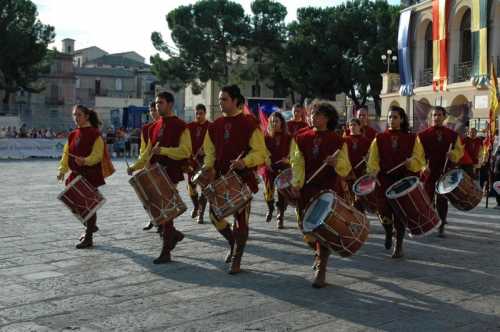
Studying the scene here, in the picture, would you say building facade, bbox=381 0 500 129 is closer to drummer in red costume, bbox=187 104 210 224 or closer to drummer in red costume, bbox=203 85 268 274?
drummer in red costume, bbox=187 104 210 224

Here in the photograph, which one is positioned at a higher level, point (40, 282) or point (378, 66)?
point (378, 66)

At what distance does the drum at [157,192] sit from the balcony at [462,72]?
25.8 m

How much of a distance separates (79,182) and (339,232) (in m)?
3.65

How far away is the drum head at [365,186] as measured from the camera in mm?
8406

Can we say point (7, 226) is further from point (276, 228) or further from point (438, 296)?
point (438, 296)

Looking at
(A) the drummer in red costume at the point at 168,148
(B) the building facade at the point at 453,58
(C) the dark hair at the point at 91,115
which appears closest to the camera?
(A) the drummer in red costume at the point at 168,148

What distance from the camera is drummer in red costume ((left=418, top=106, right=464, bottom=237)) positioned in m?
9.30

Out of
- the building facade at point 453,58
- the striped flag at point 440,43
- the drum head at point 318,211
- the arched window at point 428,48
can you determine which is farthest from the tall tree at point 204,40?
the drum head at point 318,211

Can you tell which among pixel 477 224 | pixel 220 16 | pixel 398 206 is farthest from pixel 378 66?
pixel 398 206

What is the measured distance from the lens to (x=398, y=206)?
7.60 meters

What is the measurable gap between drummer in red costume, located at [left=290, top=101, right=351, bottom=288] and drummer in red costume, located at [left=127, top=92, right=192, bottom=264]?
1.57 metres

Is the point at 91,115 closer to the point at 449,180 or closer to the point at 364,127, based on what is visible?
the point at 364,127

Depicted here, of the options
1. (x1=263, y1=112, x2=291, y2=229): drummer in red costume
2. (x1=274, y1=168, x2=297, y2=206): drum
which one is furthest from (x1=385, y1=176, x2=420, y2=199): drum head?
(x1=263, y1=112, x2=291, y2=229): drummer in red costume

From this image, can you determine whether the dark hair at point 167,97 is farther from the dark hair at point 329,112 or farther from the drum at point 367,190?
the drum at point 367,190
